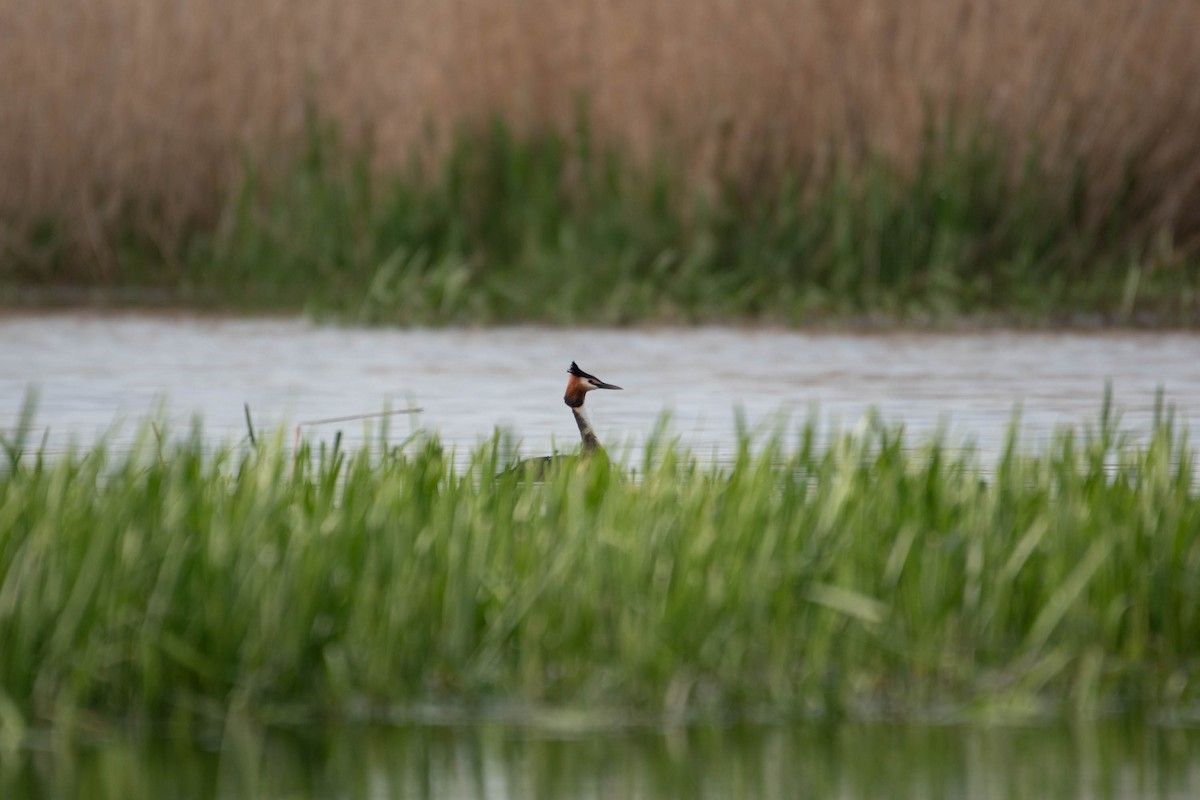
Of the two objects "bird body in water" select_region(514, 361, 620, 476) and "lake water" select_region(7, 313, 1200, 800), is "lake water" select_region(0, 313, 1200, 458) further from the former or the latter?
"bird body in water" select_region(514, 361, 620, 476)

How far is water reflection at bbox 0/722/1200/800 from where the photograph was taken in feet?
12.8

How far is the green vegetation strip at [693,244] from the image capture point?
A: 39.3ft

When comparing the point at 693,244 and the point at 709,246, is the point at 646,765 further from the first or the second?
the point at 693,244

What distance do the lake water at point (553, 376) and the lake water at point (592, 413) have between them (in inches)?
0.9

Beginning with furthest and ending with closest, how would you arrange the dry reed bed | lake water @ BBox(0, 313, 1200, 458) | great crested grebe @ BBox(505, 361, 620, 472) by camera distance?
the dry reed bed, lake water @ BBox(0, 313, 1200, 458), great crested grebe @ BBox(505, 361, 620, 472)

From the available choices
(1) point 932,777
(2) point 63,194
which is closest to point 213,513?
(1) point 932,777

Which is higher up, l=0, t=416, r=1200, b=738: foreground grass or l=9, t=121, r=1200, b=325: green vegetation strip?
l=9, t=121, r=1200, b=325: green vegetation strip

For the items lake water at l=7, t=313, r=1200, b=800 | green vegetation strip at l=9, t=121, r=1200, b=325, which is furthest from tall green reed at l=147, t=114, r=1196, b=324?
lake water at l=7, t=313, r=1200, b=800

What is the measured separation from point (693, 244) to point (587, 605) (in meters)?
7.98

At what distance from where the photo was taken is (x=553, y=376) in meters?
9.86

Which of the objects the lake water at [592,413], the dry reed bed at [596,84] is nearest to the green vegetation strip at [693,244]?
the dry reed bed at [596,84]

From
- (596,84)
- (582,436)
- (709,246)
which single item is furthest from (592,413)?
(596,84)

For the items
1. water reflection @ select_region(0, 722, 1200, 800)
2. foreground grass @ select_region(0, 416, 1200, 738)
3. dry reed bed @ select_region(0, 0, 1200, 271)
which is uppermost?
dry reed bed @ select_region(0, 0, 1200, 271)

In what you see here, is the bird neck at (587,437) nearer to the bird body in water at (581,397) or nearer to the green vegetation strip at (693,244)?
the bird body in water at (581,397)
